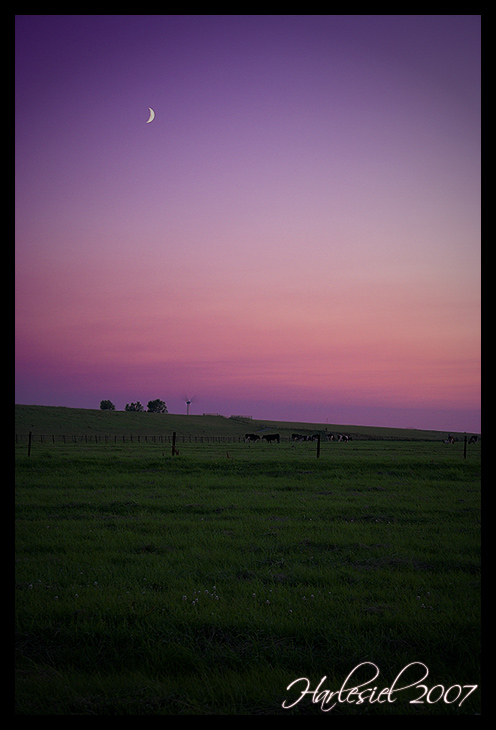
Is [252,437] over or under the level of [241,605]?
under

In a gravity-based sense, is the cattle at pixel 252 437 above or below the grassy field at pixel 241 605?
below

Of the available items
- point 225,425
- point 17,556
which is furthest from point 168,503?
point 225,425

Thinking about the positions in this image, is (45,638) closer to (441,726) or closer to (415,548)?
(441,726)

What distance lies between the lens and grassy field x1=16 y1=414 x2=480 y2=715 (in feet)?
18.1

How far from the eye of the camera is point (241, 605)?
7801mm

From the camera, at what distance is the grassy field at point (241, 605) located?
5.52 m
